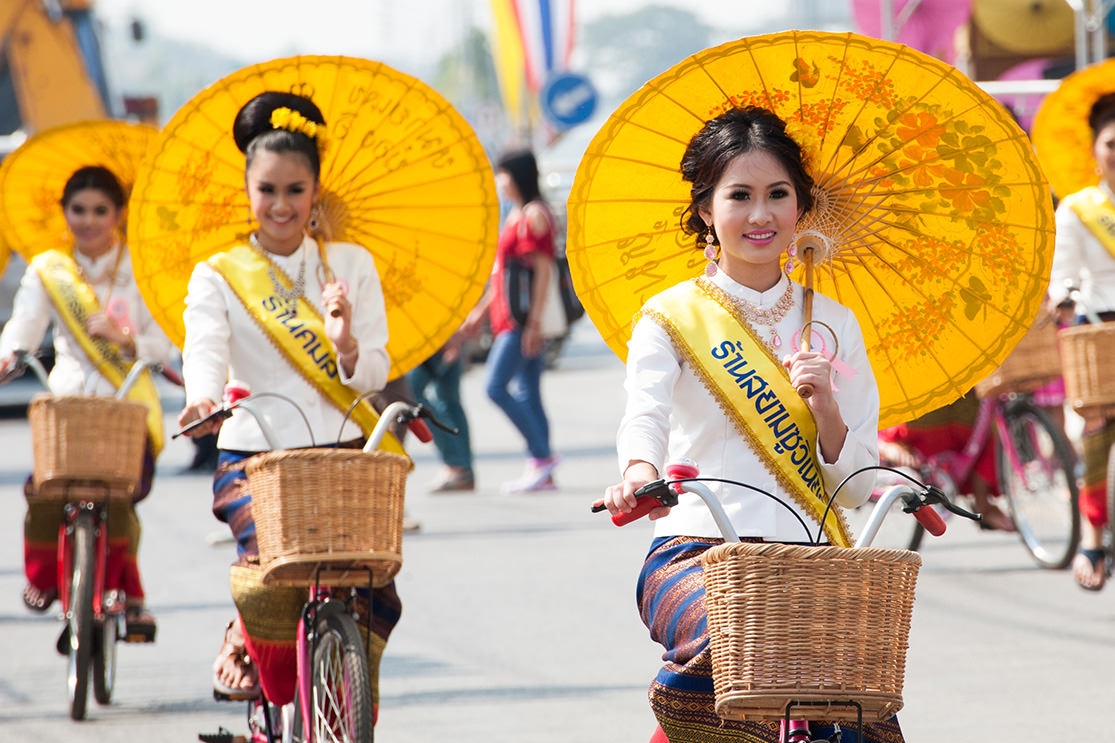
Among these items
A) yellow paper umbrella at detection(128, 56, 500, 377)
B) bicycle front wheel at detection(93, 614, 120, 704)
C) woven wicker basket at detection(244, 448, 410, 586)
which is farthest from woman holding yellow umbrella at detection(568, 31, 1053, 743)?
bicycle front wheel at detection(93, 614, 120, 704)

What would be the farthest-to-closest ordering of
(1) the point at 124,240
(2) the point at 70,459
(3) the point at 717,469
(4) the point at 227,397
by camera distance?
(1) the point at 124,240, (2) the point at 70,459, (4) the point at 227,397, (3) the point at 717,469

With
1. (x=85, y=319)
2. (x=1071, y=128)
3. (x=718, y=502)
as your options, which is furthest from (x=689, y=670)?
(x=1071, y=128)

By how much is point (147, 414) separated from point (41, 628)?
2.24m

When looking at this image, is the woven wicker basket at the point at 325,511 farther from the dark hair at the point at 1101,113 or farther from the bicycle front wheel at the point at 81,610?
the dark hair at the point at 1101,113

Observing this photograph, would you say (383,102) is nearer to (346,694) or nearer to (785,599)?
(346,694)

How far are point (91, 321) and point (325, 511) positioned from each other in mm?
3295

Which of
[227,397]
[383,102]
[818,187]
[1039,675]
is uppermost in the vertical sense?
[383,102]

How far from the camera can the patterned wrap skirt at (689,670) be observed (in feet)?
12.5

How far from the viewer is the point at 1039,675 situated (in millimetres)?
7281

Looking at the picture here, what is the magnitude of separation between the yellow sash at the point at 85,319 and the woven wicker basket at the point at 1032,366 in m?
3.94

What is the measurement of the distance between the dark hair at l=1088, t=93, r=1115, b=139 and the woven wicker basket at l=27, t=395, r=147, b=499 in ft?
13.7

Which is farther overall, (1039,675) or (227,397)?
(1039,675)

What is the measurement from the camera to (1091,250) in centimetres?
833

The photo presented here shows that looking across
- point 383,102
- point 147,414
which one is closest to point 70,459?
point 147,414
